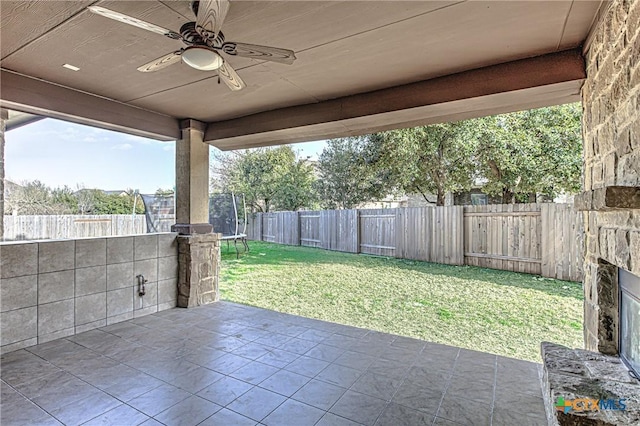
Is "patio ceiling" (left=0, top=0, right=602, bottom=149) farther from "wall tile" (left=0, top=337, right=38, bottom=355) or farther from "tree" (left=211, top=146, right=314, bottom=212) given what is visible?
"tree" (left=211, top=146, right=314, bottom=212)

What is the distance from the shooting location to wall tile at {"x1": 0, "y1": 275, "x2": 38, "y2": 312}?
2.80 metres

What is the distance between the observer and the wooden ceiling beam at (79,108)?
2820mm

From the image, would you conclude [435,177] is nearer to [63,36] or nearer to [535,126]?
[535,126]

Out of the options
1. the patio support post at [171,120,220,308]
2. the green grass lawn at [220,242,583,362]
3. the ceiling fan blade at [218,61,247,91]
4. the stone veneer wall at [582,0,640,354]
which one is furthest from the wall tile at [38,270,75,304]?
the stone veneer wall at [582,0,640,354]

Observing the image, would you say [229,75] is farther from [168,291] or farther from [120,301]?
[168,291]

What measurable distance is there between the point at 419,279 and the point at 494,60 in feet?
12.9

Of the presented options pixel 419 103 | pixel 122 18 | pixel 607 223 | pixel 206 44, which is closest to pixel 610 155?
pixel 607 223

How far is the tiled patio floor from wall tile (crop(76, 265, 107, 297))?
16.3 inches

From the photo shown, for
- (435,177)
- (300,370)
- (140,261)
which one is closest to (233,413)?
(300,370)

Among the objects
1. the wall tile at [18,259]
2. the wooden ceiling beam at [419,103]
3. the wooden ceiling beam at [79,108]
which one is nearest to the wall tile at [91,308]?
the wall tile at [18,259]

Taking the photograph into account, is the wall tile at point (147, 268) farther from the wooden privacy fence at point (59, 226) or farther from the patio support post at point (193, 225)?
the wooden privacy fence at point (59, 226)

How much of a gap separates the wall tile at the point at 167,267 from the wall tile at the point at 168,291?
0.06 meters

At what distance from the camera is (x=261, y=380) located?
236cm

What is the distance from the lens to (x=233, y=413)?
6.49 feet
